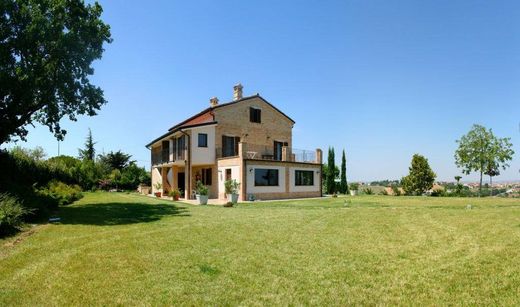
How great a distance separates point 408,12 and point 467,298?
49.0 feet

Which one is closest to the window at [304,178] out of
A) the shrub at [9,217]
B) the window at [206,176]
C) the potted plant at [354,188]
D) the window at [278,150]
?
the window at [278,150]

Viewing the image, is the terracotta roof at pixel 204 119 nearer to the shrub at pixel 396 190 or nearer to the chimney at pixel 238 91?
the chimney at pixel 238 91

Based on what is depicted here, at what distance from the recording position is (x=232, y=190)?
78.9ft

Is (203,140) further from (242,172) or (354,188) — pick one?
(354,188)

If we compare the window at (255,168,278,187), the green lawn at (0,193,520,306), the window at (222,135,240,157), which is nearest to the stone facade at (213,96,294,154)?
the window at (222,135,240,157)

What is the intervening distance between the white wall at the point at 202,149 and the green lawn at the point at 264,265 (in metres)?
17.3

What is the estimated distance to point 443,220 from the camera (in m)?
12.2

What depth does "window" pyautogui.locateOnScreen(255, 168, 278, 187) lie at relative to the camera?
1054 inches

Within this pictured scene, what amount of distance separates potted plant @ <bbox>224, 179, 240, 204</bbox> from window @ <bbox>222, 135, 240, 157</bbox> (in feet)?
16.0

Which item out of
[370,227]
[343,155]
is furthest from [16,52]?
[343,155]

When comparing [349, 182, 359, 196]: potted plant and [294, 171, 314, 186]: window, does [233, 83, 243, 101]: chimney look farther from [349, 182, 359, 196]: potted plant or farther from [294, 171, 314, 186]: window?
[349, 182, 359, 196]: potted plant

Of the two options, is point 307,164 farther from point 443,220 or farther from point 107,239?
point 107,239

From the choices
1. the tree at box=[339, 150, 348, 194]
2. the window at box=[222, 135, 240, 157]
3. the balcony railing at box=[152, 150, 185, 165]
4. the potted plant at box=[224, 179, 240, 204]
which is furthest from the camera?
the tree at box=[339, 150, 348, 194]

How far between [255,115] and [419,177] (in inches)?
743
